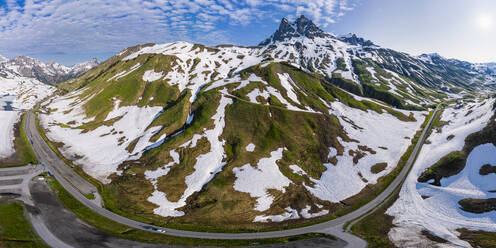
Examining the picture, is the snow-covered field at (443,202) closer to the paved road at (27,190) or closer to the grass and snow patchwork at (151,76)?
the paved road at (27,190)

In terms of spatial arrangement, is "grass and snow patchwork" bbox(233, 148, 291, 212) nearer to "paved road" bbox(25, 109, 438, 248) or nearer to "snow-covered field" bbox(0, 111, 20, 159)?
"paved road" bbox(25, 109, 438, 248)

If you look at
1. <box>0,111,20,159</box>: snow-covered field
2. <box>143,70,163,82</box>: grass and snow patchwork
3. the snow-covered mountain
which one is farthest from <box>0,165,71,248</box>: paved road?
<box>143,70,163,82</box>: grass and snow patchwork

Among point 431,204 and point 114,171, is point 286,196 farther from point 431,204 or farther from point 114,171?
point 114,171

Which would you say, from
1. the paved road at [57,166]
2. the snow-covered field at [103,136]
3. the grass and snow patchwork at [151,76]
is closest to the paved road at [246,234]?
the paved road at [57,166]

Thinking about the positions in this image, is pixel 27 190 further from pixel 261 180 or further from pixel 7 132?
pixel 261 180

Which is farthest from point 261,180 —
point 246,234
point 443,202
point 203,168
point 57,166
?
point 57,166

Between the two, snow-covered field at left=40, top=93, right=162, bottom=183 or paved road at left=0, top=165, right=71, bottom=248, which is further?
snow-covered field at left=40, top=93, right=162, bottom=183
